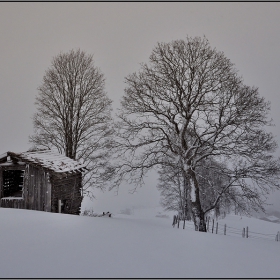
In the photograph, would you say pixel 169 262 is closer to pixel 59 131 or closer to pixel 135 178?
pixel 135 178

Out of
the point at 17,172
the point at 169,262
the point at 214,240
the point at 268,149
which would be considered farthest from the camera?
the point at 17,172

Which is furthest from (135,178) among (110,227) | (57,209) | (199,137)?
(110,227)

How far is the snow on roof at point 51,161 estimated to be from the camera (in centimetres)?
1271

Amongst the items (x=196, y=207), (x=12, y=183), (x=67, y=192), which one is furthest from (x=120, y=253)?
(x=12, y=183)

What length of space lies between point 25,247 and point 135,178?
28.5 ft

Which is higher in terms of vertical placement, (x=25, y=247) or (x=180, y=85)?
(x=180, y=85)

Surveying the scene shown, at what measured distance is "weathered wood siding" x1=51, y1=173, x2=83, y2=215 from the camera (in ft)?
45.0

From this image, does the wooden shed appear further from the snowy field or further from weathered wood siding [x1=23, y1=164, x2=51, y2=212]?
the snowy field

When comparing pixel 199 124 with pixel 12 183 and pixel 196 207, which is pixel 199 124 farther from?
pixel 12 183

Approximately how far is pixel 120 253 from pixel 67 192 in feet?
37.4

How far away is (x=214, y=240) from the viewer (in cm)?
662

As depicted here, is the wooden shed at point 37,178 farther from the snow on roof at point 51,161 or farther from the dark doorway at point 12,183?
the dark doorway at point 12,183

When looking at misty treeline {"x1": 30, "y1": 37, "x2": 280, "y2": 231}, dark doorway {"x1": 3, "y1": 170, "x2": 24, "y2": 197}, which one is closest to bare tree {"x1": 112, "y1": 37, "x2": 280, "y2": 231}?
misty treeline {"x1": 30, "y1": 37, "x2": 280, "y2": 231}

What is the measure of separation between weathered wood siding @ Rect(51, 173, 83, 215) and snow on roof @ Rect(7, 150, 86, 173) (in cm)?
58
